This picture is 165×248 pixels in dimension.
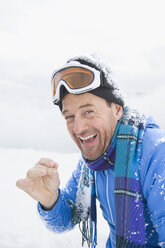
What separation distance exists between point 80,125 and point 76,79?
1.20 ft

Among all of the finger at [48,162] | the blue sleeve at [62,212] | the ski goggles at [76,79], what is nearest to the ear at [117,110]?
the ski goggles at [76,79]

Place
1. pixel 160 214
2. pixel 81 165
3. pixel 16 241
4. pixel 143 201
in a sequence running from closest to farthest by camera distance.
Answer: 1. pixel 160 214
2. pixel 143 201
3. pixel 81 165
4. pixel 16 241

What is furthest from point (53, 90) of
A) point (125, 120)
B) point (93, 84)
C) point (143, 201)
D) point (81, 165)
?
point (143, 201)

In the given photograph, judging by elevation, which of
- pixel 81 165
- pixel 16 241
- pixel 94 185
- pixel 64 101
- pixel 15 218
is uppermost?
pixel 64 101

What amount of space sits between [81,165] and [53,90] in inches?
32.2

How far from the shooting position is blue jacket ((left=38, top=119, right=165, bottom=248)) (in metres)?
1.34

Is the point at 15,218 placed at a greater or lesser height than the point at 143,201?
lesser

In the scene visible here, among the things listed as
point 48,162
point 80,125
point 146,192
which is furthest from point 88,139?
point 146,192

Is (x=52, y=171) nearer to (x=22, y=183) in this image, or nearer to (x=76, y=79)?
(x=22, y=183)

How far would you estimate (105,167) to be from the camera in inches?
70.3

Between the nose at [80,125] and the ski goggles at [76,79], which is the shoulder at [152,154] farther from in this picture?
the ski goggles at [76,79]

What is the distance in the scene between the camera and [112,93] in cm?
185

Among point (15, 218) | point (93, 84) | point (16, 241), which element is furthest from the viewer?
point (15, 218)

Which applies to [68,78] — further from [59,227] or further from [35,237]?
[35,237]
